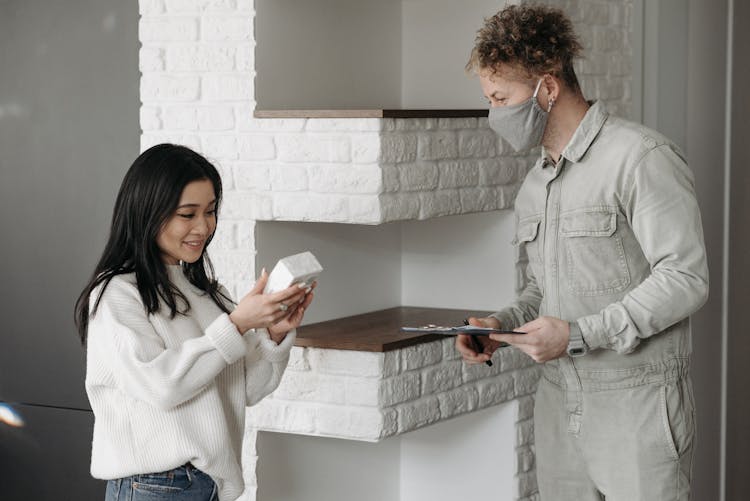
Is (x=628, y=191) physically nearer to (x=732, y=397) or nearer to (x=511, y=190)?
(x=511, y=190)

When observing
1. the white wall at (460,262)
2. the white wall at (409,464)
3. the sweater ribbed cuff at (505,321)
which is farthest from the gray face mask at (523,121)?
the white wall at (409,464)

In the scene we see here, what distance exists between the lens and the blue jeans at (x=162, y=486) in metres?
2.42

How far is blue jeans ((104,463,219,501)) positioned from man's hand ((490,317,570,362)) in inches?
29.1

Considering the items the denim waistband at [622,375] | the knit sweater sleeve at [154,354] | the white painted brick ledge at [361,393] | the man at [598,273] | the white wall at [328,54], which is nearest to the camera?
the knit sweater sleeve at [154,354]

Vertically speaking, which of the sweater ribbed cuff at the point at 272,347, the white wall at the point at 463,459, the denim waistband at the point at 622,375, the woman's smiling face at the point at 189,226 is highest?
the woman's smiling face at the point at 189,226

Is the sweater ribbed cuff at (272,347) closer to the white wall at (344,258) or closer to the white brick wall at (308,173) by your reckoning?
the white brick wall at (308,173)

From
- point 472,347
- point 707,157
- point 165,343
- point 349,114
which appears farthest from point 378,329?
point 707,157

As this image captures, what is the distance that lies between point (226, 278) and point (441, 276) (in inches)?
34.3

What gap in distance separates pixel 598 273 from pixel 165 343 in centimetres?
95

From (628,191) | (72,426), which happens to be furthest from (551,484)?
(72,426)

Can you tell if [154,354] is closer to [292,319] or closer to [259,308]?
[259,308]

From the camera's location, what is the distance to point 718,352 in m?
4.37

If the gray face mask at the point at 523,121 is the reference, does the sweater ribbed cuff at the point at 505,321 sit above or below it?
below

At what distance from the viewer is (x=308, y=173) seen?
335cm
